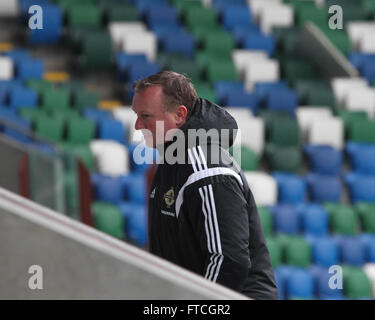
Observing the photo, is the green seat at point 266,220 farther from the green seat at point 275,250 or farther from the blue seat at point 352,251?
the blue seat at point 352,251

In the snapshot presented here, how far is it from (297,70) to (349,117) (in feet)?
2.84

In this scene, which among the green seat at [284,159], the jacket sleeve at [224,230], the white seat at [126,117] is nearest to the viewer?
the jacket sleeve at [224,230]

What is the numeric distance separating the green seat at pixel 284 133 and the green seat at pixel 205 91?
0.51 meters

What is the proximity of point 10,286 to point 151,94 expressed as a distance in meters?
0.59

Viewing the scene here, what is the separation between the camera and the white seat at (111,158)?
6.61 metres

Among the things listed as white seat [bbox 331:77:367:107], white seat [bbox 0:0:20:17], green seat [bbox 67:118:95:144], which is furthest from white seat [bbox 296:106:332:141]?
white seat [bbox 0:0:20:17]

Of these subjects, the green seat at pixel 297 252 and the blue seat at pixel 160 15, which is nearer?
the green seat at pixel 297 252

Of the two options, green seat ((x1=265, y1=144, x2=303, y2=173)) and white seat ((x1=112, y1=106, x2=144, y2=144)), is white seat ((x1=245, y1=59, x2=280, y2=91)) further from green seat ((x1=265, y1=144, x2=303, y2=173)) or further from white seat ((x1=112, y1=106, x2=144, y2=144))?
white seat ((x1=112, y1=106, x2=144, y2=144))

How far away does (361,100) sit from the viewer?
320 inches

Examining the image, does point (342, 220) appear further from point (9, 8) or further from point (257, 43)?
point (9, 8)

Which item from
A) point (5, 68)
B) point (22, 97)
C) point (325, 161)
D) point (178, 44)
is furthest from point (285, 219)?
point (5, 68)

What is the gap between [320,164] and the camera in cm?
733

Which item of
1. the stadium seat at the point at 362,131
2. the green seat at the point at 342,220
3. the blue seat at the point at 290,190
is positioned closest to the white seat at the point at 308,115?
the stadium seat at the point at 362,131

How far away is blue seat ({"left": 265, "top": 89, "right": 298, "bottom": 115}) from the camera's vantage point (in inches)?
309
